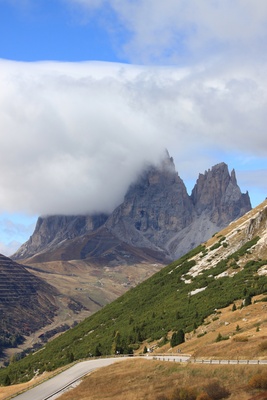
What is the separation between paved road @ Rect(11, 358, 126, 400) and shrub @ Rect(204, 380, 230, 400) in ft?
53.8

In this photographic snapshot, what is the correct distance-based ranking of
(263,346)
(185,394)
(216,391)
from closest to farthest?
(216,391) → (185,394) → (263,346)

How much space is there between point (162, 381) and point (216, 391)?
635 centimetres

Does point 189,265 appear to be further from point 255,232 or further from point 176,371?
point 176,371

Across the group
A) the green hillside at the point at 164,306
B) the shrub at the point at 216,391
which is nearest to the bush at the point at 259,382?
the shrub at the point at 216,391

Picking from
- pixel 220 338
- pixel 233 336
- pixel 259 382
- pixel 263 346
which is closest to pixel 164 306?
pixel 220 338

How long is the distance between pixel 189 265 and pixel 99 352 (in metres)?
31.0

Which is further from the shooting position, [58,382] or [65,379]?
[65,379]

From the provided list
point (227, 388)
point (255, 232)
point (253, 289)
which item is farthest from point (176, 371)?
point (255, 232)

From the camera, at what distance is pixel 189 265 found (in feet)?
318

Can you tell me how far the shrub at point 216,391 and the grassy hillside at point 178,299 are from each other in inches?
→ 886

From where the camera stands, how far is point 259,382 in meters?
37.3

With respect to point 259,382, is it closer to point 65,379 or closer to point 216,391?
point 216,391

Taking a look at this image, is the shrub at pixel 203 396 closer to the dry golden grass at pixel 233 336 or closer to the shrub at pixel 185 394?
the shrub at pixel 185 394

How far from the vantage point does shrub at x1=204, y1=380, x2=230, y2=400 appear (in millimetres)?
37938
